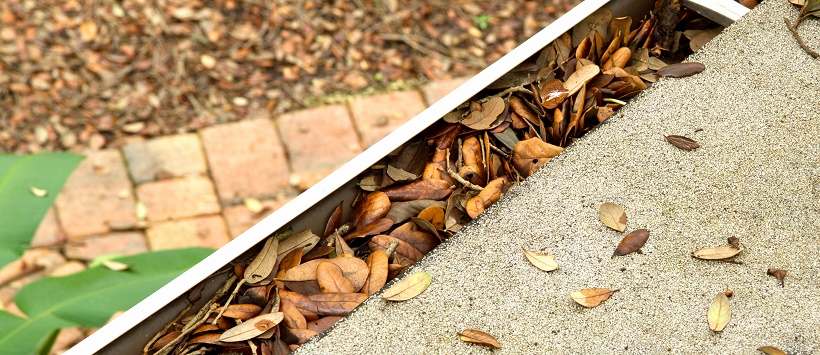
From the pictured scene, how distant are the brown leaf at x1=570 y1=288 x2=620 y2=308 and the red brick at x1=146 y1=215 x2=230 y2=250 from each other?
4.38ft

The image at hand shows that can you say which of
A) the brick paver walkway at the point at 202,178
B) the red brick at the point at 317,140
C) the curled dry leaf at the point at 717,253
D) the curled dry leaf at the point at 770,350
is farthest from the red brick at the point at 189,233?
the curled dry leaf at the point at 770,350

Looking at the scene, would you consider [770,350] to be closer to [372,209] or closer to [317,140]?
[372,209]

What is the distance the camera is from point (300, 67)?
8.73 feet

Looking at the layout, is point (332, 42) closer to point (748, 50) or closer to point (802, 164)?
point (748, 50)

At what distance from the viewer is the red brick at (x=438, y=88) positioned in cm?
259

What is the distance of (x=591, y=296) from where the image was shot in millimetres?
1086

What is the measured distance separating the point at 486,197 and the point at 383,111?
4.37 ft

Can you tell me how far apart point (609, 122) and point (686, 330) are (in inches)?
15.9

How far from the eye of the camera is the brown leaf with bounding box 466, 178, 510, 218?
1.22m

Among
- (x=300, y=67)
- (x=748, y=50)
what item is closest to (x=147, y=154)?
(x=300, y=67)

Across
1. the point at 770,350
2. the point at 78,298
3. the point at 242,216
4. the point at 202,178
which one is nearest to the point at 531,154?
the point at 770,350

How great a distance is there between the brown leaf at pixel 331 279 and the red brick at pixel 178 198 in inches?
46.1

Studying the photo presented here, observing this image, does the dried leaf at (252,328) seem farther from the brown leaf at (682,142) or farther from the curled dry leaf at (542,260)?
the brown leaf at (682,142)

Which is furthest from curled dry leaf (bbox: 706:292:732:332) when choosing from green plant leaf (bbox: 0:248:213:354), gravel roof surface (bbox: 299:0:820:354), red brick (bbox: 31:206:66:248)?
red brick (bbox: 31:206:66:248)
